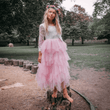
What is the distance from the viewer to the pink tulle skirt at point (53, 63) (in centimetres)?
257

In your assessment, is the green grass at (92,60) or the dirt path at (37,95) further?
the green grass at (92,60)

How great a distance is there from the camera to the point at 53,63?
262 centimetres

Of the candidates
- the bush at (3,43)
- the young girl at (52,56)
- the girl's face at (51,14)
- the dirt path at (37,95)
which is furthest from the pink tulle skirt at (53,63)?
the bush at (3,43)

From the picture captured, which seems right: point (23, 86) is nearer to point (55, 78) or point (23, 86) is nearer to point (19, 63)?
point (55, 78)

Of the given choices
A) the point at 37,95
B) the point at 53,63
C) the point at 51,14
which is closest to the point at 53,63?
the point at 53,63

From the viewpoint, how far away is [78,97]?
3.38 metres

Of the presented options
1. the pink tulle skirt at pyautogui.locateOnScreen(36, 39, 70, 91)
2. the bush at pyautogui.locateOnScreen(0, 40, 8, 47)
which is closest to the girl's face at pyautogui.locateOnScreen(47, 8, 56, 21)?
the pink tulle skirt at pyautogui.locateOnScreen(36, 39, 70, 91)

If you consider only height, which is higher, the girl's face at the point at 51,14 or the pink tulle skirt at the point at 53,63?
the girl's face at the point at 51,14

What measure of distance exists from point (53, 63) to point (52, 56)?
0.52 feet

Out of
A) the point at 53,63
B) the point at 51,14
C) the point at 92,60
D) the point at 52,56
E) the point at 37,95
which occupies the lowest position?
the point at 37,95

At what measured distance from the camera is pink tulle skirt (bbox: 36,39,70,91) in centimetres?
257

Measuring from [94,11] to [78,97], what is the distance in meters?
19.1

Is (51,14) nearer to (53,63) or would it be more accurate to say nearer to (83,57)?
(53,63)

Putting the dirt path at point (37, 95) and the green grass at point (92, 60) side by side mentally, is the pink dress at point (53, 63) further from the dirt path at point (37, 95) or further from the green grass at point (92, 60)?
the green grass at point (92, 60)
